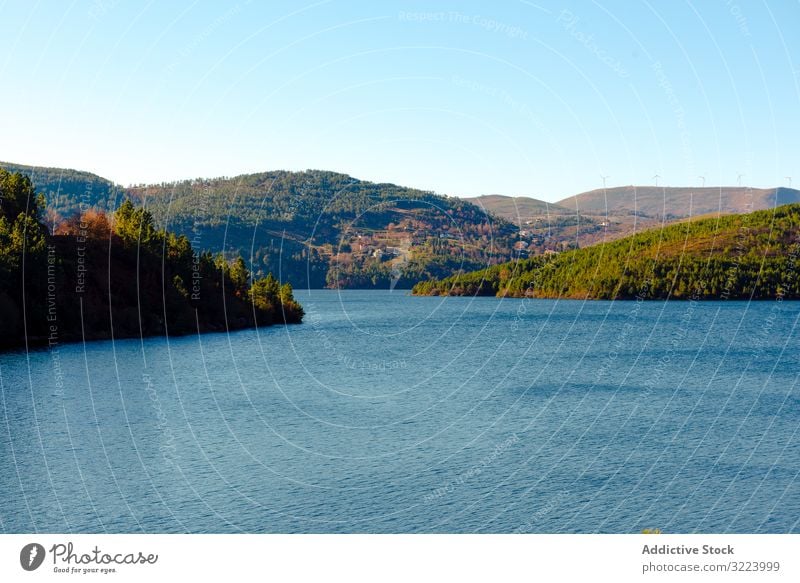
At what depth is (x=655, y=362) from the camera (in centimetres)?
9725

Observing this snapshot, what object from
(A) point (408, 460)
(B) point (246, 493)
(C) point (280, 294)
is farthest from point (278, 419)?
(C) point (280, 294)

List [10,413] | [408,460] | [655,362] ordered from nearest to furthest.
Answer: [408,460] < [10,413] < [655,362]

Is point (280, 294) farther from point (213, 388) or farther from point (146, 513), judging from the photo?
point (146, 513)

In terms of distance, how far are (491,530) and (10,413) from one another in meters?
38.8

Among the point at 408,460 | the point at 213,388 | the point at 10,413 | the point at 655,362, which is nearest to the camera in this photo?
the point at 408,460

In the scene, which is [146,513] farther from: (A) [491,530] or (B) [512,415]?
(B) [512,415]

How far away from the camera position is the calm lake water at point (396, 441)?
36375 millimetres

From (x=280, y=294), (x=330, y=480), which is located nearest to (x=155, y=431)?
(x=330, y=480)

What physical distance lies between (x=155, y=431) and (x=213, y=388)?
20.3 metres

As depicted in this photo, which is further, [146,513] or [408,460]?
[408,460]

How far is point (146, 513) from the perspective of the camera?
35.8 meters

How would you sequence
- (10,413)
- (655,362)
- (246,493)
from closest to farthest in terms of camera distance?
(246,493) → (10,413) → (655,362)

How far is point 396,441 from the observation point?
51219 mm

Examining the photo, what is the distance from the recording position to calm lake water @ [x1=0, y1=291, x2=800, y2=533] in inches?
1432
